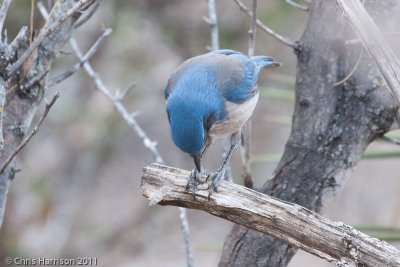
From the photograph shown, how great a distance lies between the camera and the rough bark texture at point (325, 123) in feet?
10.4

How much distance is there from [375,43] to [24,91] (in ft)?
5.26

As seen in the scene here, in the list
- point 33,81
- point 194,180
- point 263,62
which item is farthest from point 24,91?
point 263,62

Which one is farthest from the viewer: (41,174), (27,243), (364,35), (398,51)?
(41,174)

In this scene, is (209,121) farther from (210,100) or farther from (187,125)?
(187,125)

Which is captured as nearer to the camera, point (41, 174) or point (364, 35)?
point (364, 35)

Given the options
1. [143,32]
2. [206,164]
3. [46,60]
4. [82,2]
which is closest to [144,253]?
[206,164]

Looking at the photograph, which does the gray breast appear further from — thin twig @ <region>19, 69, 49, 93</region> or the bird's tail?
thin twig @ <region>19, 69, 49, 93</region>

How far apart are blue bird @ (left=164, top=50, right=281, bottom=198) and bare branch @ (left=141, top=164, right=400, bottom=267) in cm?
15

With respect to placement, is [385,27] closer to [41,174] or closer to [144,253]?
[41,174]

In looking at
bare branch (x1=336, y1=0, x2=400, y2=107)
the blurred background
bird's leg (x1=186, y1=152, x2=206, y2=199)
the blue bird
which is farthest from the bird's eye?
the blurred background

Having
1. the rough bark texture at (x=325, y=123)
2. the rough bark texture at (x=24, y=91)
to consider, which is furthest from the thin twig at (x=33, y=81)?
the rough bark texture at (x=325, y=123)

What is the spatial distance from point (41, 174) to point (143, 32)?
76.2 inches

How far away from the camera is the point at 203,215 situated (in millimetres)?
9641

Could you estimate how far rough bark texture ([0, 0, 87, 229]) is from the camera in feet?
9.70
